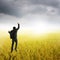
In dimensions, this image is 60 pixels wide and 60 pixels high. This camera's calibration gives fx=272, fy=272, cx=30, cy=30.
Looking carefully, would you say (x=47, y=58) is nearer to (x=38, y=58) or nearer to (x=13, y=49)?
(x=38, y=58)

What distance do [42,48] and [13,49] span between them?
2.54 meters

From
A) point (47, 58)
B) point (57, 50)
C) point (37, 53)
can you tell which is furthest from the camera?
point (57, 50)

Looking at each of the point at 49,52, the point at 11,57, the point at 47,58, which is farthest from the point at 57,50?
the point at 11,57

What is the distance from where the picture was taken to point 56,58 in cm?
1767

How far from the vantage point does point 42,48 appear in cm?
2028

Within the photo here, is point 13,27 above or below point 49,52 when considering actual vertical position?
above

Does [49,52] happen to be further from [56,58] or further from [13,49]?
[13,49]

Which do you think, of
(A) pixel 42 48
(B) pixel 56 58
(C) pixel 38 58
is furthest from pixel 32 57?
(A) pixel 42 48

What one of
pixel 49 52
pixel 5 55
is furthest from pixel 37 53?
pixel 5 55

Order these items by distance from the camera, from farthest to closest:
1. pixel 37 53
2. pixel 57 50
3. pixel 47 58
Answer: pixel 57 50 < pixel 37 53 < pixel 47 58

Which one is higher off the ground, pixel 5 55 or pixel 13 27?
pixel 13 27

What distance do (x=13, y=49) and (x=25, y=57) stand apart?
1.61m

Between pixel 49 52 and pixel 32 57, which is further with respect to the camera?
pixel 49 52

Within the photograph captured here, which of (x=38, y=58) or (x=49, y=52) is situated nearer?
(x=38, y=58)
